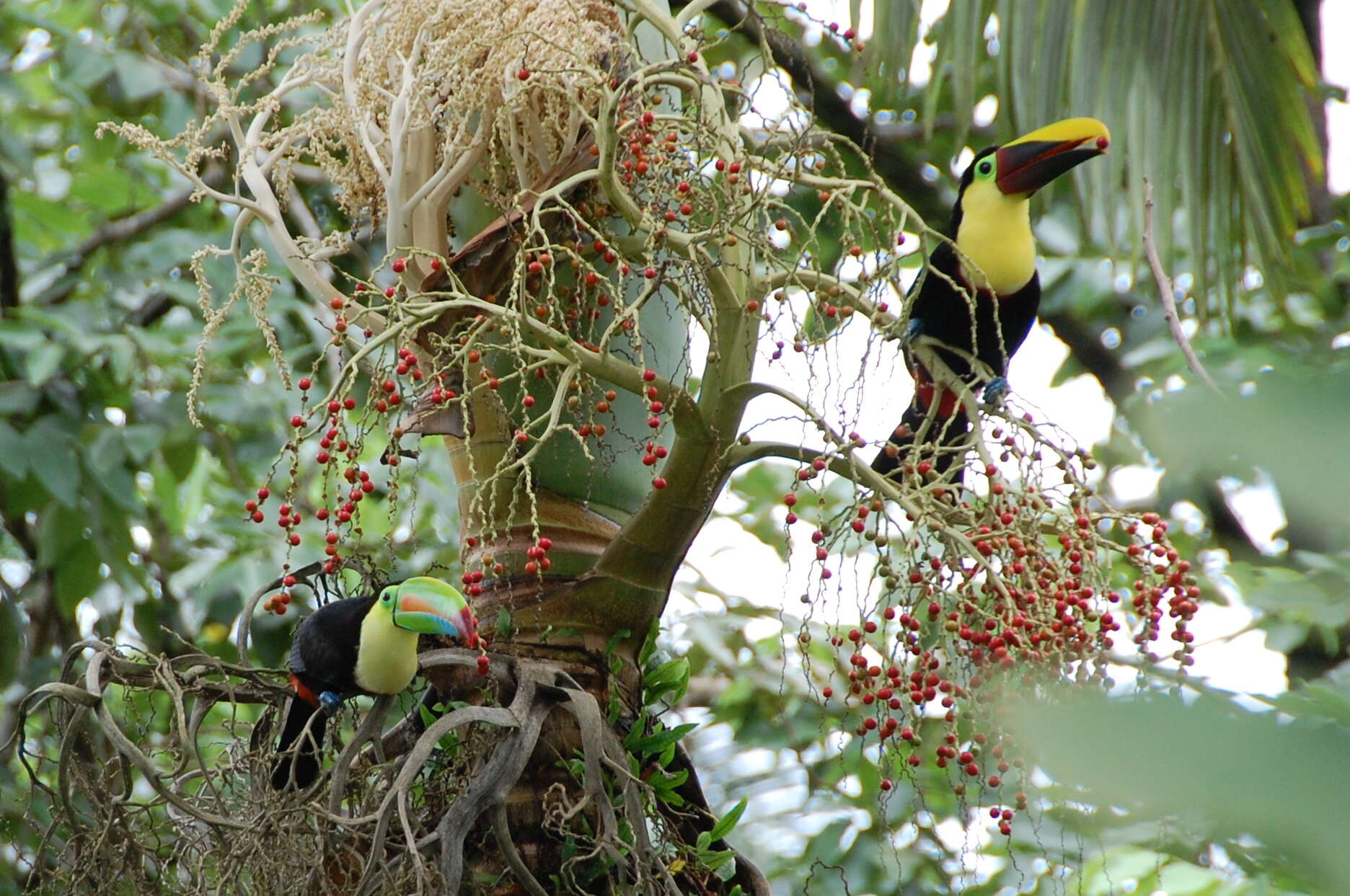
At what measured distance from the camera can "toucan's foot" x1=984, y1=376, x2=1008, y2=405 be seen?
161 cm

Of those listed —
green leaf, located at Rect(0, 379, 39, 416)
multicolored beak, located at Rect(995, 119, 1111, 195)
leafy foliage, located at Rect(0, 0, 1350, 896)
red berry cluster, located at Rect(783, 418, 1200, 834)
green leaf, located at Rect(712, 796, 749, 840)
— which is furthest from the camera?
green leaf, located at Rect(0, 379, 39, 416)

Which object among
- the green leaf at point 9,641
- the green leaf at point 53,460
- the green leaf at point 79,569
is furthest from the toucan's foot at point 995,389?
the green leaf at point 9,641

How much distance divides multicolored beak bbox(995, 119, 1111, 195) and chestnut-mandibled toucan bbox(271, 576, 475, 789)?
958 millimetres

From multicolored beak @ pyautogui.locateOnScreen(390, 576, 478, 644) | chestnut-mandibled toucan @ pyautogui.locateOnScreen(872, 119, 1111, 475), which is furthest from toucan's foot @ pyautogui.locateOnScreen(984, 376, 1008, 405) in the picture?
multicolored beak @ pyautogui.locateOnScreen(390, 576, 478, 644)

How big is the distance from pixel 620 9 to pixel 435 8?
10.1 inches

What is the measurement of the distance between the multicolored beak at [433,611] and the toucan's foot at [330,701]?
0.52 feet

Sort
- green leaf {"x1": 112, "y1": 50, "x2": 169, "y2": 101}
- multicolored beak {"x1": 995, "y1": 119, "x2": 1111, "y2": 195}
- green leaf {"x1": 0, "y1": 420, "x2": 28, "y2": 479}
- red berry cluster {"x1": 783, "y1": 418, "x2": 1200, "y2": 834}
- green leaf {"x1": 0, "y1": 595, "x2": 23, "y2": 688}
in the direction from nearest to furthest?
red berry cluster {"x1": 783, "y1": 418, "x2": 1200, "y2": 834} → multicolored beak {"x1": 995, "y1": 119, "x2": 1111, "y2": 195} → green leaf {"x1": 0, "y1": 420, "x2": 28, "y2": 479} → green leaf {"x1": 0, "y1": 595, "x2": 23, "y2": 688} → green leaf {"x1": 112, "y1": 50, "x2": 169, "y2": 101}

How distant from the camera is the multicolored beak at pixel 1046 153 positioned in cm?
179

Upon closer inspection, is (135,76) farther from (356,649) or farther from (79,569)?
(356,649)

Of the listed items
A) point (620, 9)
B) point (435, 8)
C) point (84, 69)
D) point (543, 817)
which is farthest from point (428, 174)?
point (84, 69)

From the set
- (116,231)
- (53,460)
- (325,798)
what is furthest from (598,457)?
(116,231)

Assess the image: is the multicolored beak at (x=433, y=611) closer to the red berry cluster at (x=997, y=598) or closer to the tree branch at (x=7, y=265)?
the red berry cluster at (x=997, y=598)

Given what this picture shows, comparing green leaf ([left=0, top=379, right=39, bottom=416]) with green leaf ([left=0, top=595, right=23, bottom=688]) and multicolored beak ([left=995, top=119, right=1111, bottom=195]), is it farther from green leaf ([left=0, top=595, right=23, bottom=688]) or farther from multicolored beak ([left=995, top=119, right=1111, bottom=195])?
multicolored beak ([left=995, top=119, right=1111, bottom=195])

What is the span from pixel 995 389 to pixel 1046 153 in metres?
0.43
